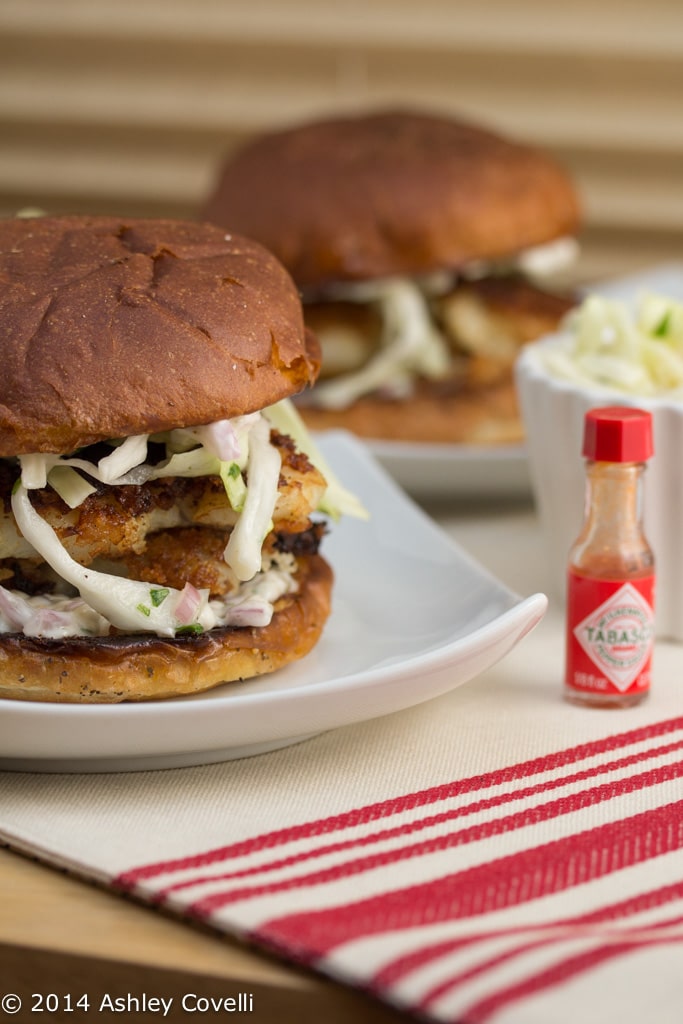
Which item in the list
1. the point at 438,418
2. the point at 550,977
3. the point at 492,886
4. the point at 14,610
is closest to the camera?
the point at 550,977

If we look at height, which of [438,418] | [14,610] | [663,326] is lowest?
A: [438,418]

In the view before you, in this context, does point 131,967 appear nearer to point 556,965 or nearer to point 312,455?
point 556,965

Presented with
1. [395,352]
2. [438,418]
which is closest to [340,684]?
[438,418]

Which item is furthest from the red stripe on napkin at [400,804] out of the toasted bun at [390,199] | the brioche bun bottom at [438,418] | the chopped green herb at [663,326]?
the toasted bun at [390,199]

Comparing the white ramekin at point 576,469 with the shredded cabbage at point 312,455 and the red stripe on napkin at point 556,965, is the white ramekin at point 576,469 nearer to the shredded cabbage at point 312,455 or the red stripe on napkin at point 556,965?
the shredded cabbage at point 312,455

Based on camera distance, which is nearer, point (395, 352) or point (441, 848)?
point (441, 848)

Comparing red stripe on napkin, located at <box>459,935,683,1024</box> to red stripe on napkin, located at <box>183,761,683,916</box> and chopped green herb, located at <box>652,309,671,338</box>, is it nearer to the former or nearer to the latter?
red stripe on napkin, located at <box>183,761,683,916</box>

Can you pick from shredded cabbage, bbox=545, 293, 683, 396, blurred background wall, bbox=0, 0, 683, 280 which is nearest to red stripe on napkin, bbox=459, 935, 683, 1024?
shredded cabbage, bbox=545, 293, 683, 396

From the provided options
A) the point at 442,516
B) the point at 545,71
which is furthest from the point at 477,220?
the point at 545,71

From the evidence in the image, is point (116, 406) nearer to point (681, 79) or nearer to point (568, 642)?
point (568, 642)

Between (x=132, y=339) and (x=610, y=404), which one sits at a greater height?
(x=132, y=339)
